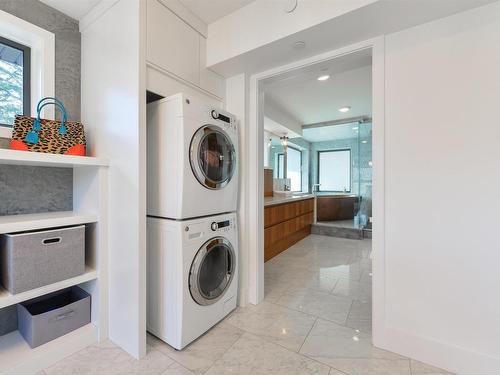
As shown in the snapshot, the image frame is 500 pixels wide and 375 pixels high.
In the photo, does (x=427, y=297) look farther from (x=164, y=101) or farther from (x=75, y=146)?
(x=75, y=146)

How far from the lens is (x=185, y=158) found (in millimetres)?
1443

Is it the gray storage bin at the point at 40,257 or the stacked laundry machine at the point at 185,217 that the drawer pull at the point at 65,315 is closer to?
the gray storage bin at the point at 40,257

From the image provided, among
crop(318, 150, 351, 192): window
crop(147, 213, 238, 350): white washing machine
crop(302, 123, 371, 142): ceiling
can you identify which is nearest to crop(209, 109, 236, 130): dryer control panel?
crop(147, 213, 238, 350): white washing machine

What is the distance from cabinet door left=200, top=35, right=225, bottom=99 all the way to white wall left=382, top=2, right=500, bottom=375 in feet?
4.18

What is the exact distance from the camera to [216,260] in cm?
177

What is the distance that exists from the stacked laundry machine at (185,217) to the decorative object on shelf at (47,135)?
1.65 ft

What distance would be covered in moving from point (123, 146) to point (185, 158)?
42 centimetres

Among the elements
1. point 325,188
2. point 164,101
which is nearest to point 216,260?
point 164,101

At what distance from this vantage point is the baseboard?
1.27 meters

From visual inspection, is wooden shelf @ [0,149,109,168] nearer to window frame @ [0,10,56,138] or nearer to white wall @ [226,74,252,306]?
window frame @ [0,10,56,138]

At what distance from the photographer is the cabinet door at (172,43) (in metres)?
1.47

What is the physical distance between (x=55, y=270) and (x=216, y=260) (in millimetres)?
991

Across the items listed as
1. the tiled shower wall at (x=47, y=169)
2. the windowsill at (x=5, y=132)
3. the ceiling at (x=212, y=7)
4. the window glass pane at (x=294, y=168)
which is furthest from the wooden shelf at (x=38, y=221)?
the window glass pane at (x=294, y=168)

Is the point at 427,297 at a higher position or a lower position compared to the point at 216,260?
lower
